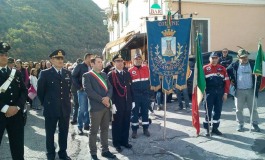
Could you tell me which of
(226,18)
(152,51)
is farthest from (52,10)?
(152,51)

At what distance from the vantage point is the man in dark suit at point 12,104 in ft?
15.8

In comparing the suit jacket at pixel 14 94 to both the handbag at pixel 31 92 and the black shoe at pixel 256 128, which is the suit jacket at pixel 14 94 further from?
the handbag at pixel 31 92

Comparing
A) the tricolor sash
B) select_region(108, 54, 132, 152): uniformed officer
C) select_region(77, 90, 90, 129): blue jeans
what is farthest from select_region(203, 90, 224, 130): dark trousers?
select_region(77, 90, 90, 129): blue jeans

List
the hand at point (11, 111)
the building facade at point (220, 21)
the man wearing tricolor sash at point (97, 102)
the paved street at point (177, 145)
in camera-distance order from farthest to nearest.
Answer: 1. the building facade at point (220, 21)
2. the paved street at point (177, 145)
3. the man wearing tricolor sash at point (97, 102)
4. the hand at point (11, 111)

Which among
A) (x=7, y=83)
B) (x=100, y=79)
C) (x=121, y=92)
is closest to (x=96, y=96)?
(x=100, y=79)

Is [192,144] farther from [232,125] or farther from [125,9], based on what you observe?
[125,9]

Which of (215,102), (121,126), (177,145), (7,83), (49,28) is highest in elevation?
(49,28)

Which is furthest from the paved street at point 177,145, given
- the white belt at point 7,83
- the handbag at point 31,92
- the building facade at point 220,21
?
the building facade at point 220,21

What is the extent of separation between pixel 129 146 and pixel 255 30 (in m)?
12.1

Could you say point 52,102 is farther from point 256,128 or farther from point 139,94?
point 256,128

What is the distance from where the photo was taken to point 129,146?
6.54 meters

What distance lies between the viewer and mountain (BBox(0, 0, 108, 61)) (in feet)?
111

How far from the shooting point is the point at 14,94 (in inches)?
195

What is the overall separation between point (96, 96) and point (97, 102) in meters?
0.13
